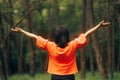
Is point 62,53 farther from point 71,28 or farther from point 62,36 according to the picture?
point 71,28

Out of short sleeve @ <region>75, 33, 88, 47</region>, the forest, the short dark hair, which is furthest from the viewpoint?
the forest

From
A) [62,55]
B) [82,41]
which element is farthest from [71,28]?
[62,55]

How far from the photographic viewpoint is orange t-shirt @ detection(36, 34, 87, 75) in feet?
25.9

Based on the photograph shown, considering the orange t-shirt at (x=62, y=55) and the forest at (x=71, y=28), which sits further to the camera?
the forest at (x=71, y=28)

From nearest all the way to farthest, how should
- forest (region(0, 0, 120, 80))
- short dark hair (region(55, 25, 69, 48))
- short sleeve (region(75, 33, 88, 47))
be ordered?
short dark hair (region(55, 25, 69, 48))
short sleeve (region(75, 33, 88, 47))
forest (region(0, 0, 120, 80))

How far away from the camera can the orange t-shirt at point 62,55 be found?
25.9 ft

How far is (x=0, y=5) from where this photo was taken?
15547mm

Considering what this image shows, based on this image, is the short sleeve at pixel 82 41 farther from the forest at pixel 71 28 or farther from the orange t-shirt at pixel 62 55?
the forest at pixel 71 28

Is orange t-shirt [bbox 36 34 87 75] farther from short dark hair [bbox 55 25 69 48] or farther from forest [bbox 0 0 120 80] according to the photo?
forest [bbox 0 0 120 80]

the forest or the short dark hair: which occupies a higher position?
the short dark hair

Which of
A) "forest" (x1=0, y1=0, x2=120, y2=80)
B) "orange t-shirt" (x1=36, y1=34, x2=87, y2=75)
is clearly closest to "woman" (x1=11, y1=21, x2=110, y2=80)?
"orange t-shirt" (x1=36, y1=34, x2=87, y2=75)

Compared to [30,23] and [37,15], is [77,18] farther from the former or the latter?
[30,23]

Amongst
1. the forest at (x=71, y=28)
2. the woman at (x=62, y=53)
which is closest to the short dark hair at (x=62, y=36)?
the woman at (x=62, y=53)

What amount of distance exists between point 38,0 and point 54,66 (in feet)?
30.4
